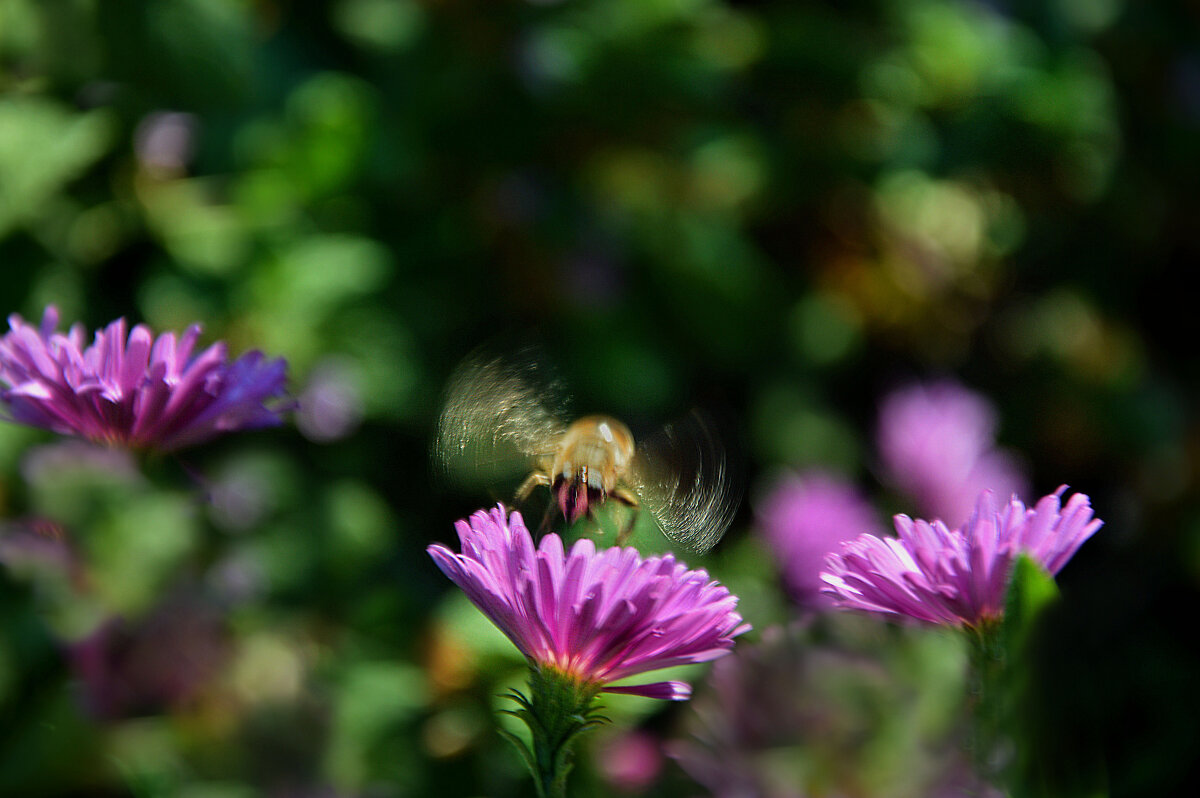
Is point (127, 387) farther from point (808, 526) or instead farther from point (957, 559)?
point (808, 526)

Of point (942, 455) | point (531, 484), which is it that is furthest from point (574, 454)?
point (942, 455)

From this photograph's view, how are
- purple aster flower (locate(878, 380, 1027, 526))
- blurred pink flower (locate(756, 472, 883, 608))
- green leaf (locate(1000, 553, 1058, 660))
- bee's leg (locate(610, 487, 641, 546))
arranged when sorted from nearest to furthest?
1. green leaf (locate(1000, 553, 1058, 660))
2. bee's leg (locate(610, 487, 641, 546))
3. blurred pink flower (locate(756, 472, 883, 608))
4. purple aster flower (locate(878, 380, 1027, 526))

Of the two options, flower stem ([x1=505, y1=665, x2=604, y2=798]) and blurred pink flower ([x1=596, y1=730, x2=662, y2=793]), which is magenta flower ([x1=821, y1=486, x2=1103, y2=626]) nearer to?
flower stem ([x1=505, y1=665, x2=604, y2=798])

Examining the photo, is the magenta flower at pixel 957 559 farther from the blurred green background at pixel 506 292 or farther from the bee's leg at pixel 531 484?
the bee's leg at pixel 531 484

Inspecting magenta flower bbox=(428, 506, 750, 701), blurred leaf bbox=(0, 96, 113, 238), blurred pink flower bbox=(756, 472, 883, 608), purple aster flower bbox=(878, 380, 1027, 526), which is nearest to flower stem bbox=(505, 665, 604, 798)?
magenta flower bbox=(428, 506, 750, 701)

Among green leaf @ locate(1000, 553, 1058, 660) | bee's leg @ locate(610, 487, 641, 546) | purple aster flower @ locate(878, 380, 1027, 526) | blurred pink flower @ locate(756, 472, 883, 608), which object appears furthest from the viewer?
purple aster flower @ locate(878, 380, 1027, 526)

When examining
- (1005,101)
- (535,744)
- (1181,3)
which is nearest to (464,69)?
(1005,101)
